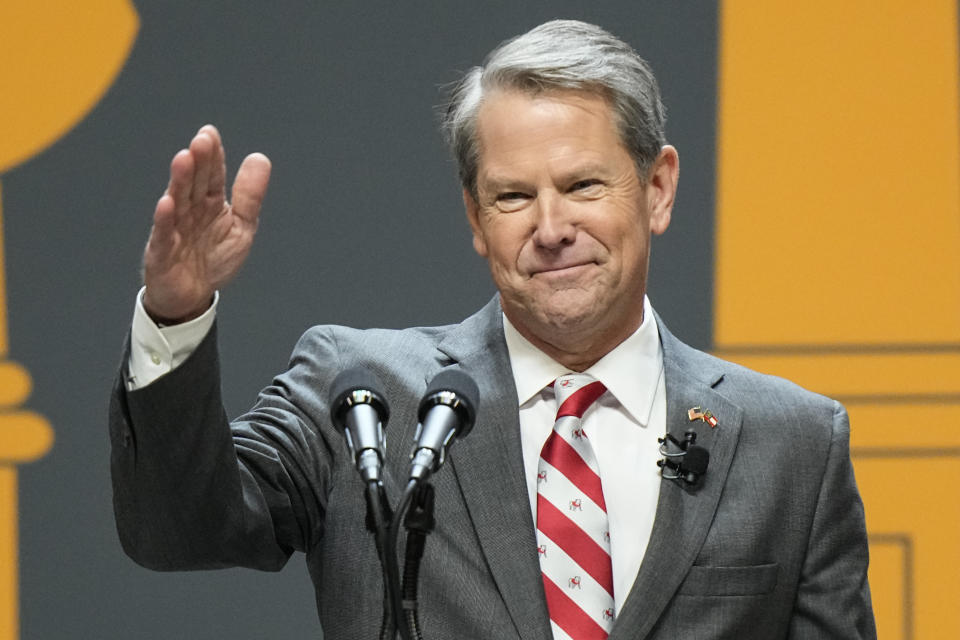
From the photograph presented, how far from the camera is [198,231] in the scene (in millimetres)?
1479

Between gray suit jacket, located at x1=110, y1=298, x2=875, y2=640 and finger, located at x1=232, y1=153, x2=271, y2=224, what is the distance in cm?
34

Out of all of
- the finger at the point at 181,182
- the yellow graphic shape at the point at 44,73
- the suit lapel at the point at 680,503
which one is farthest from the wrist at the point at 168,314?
the yellow graphic shape at the point at 44,73

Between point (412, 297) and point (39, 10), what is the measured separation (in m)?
1.14

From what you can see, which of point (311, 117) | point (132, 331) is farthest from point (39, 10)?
point (132, 331)

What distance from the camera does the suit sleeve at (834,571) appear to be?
192cm

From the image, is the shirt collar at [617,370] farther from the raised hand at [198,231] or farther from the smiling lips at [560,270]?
the raised hand at [198,231]

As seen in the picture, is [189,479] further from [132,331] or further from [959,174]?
[959,174]

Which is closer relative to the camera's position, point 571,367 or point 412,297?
point 571,367

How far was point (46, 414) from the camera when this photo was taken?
298cm

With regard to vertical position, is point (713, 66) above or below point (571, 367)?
above

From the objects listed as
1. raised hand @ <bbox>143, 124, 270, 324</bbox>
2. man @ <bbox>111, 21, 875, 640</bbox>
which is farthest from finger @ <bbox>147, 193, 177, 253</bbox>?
man @ <bbox>111, 21, 875, 640</bbox>

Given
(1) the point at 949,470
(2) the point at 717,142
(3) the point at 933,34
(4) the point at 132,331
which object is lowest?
(1) the point at 949,470

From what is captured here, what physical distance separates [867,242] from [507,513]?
1.49m

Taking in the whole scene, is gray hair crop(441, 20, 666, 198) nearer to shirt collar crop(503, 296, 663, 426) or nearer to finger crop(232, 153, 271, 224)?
shirt collar crop(503, 296, 663, 426)
